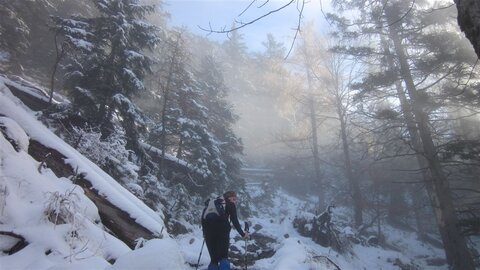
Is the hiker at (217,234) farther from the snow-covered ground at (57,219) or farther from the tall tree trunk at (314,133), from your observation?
the tall tree trunk at (314,133)

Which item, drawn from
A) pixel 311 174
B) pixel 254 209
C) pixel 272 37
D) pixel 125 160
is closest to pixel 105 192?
pixel 125 160

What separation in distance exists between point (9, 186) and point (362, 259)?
15.1 metres

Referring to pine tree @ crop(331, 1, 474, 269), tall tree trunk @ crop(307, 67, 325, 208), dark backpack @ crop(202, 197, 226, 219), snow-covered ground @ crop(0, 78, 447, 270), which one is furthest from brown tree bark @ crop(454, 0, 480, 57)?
tall tree trunk @ crop(307, 67, 325, 208)

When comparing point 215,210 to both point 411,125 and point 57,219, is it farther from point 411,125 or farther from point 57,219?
point 411,125

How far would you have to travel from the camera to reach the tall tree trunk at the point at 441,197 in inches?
461

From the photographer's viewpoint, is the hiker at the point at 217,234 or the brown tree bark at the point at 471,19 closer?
the brown tree bark at the point at 471,19

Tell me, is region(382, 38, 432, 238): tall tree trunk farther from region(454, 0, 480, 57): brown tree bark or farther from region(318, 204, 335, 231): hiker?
region(454, 0, 480, 57): brown tree bark

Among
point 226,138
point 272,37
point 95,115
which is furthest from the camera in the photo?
point 272,37

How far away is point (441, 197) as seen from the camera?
41.1ft

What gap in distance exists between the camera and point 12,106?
6.95m

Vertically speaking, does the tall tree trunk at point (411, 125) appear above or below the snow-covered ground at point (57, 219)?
above

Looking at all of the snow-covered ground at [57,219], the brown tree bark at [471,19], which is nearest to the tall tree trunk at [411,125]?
the snow-covered ground at [57,219]

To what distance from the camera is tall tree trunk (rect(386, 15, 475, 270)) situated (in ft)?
38.4

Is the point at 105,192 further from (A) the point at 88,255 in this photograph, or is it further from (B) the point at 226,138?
(B) the point at 226,138
